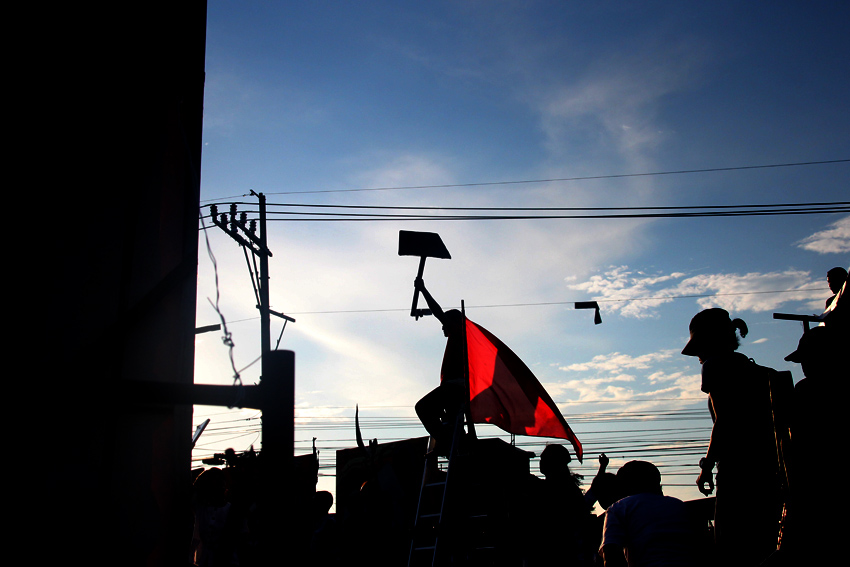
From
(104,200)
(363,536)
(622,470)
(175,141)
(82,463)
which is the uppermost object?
(175,141)

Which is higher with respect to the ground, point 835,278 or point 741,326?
point 835,278

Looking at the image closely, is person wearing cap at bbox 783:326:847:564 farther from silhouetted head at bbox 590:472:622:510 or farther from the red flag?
the red flag

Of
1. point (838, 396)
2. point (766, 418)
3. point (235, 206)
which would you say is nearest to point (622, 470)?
point (766, 418)

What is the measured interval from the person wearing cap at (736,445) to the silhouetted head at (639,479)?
0.28 meters

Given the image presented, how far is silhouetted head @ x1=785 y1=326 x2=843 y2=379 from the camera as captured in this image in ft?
9.90

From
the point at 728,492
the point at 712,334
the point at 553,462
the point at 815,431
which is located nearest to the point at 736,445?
the point at 728,492

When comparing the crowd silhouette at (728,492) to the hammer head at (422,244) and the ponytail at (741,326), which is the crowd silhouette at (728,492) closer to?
the ponytail at (741,326)

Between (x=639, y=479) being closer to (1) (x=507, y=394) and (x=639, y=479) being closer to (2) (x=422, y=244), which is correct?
(1) (x=507, y=394)

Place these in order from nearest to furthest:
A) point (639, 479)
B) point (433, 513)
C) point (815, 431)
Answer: point (815, 431)
point (639, 479)
point (433, 513)

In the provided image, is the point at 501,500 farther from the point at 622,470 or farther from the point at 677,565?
the point at 677,565

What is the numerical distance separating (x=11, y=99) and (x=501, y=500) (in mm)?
5141

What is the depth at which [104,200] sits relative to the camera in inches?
96.3

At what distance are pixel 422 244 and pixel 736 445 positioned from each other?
396 centimetres

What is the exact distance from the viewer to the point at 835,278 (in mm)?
5238
